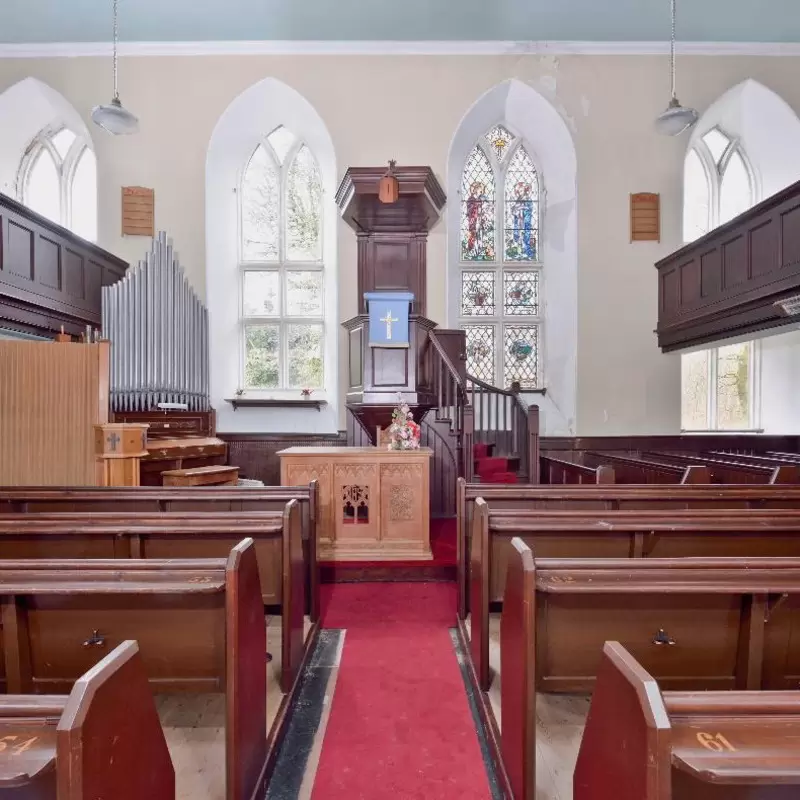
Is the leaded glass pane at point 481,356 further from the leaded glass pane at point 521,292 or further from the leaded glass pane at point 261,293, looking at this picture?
the leaded glass pane at point 261,293

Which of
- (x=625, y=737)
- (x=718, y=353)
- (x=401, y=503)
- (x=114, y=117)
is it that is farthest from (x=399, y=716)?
(x=718, y=353)

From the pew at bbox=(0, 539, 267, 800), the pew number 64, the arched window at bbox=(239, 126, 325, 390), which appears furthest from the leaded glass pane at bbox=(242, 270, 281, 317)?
the pew number 64

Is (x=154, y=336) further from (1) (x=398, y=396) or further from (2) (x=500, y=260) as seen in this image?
(2) (x=500, y=260)

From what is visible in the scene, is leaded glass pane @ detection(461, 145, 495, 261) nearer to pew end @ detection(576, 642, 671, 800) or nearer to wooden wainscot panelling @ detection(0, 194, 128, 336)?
wooden wainscot panelling @ detection(0, 194, 128, 336)

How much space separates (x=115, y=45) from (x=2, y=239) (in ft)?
11.7

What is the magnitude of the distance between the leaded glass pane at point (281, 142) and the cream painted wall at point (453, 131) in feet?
2.39

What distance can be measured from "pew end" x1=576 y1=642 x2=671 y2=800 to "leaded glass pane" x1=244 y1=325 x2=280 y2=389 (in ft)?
24.6

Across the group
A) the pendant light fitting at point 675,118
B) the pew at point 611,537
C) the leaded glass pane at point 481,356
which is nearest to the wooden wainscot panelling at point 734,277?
the pendant light fitting at point 675,118

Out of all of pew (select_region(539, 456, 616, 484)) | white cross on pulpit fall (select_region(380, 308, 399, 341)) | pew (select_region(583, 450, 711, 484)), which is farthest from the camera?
white cross on pulpit fall (select_region(380, 308, 399, 341))

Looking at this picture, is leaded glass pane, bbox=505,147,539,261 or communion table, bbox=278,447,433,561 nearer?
communion table, bbox=278,447,433,561

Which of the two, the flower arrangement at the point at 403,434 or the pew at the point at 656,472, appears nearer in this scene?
the pew at the point at 656,472

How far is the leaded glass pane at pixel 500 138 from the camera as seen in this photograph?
829 cm

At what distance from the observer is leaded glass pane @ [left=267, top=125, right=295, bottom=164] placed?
8289 mm

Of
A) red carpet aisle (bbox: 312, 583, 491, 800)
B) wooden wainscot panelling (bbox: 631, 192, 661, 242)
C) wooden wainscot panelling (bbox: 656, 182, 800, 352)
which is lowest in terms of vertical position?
red carpet aisle (bbox: 312, 583, 491, 800)
